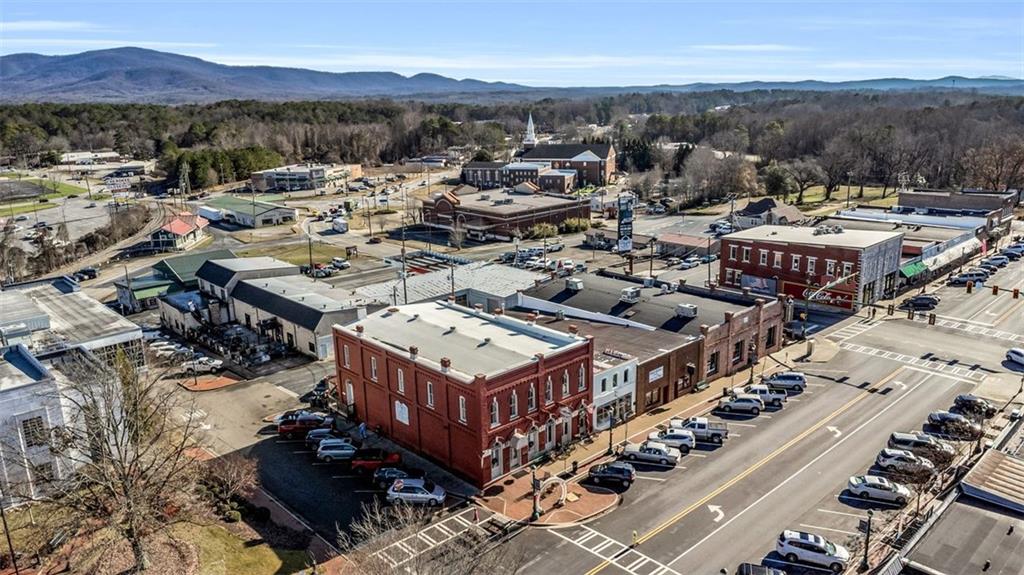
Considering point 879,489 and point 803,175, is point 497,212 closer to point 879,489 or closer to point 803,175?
point 803,175

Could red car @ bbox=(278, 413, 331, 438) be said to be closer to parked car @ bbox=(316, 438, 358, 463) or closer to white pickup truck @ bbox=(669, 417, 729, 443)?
parked car @ bbox=(316, 438, 358, 463)

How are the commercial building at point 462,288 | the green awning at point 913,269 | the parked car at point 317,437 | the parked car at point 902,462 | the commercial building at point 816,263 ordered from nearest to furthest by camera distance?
the parked car at point 902,462 < the parked car at point 317,437 < the commercial building at point 462,288 < the commercial building at point 816,263 < the green awning at point 913,269

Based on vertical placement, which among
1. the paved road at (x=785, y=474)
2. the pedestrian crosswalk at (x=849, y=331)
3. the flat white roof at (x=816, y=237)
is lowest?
the paved road at (x=785, y=474)

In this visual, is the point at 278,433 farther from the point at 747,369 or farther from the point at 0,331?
the point at 747,369

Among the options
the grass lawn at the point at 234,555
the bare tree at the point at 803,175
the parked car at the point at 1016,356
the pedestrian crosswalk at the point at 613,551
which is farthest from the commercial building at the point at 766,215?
the grass lawn at the point at 234,555

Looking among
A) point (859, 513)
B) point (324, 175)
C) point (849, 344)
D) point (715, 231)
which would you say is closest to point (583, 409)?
point (859, 513)

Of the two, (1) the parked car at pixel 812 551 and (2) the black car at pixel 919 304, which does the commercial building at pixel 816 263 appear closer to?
(2) the black car at pixel 919 304
